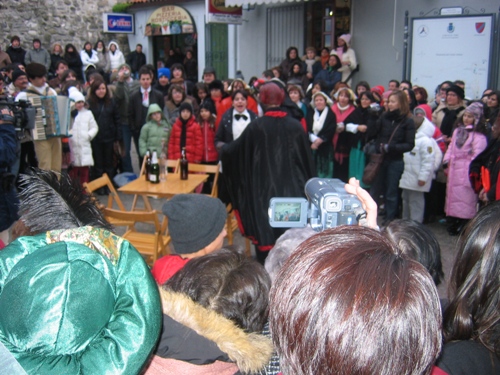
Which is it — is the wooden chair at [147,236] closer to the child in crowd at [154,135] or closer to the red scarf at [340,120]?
the child in crowd at [154,135]

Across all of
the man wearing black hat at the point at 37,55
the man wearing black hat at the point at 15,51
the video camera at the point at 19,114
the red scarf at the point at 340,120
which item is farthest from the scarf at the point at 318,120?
the man wearing black hat at the point at 15,51

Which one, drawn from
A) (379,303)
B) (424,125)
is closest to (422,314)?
(379,303)

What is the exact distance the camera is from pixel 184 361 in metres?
1.40

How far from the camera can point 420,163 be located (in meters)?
5.44

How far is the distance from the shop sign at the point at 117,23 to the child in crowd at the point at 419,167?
1217 cm

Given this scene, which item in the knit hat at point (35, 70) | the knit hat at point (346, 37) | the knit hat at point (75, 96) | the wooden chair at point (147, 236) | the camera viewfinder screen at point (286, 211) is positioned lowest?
the wooden chair at point (147, 236)

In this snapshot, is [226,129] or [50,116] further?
[50,116]

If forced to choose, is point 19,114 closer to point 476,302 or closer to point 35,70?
point 35,70

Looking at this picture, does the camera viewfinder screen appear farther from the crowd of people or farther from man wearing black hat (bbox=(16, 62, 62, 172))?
man wearing black hat (bbox=(16, 62, 62, 172))

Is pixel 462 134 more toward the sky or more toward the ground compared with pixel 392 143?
more toward the sky

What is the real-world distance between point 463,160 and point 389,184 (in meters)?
0.84

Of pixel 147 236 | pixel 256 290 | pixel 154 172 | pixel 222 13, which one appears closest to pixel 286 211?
pixel 256 290

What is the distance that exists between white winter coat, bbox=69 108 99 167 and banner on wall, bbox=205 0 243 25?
5.51 m

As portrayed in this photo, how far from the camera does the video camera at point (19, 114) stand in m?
4.45
